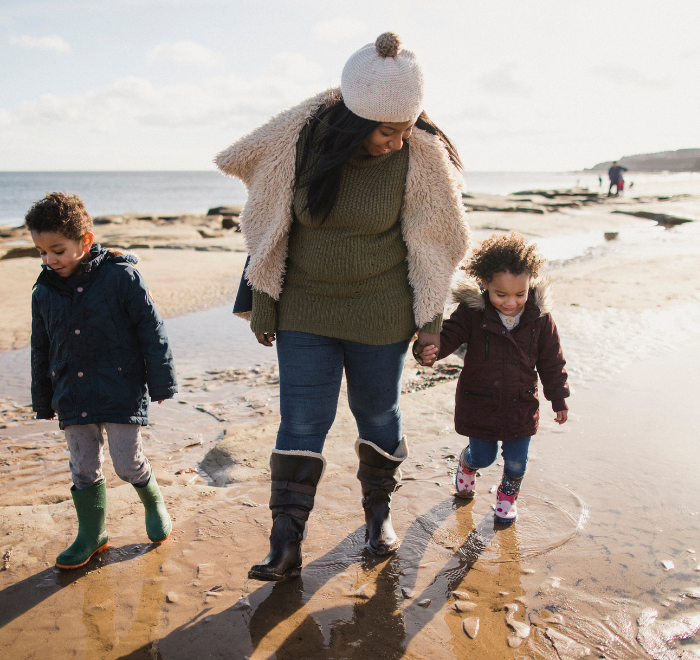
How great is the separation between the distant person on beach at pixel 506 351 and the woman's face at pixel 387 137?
783 mm

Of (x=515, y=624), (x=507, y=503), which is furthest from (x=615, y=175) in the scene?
(x=515, y=624)

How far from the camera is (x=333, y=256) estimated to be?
Result: 2.16 metres

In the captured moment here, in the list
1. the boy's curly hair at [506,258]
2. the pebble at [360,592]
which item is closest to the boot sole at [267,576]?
the pebble at [360,592]

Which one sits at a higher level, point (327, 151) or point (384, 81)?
point (384, 81)

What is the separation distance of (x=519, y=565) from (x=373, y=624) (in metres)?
0.69

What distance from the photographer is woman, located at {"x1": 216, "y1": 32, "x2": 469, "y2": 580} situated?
6.99 feet

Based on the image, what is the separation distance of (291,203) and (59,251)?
3.10 feet

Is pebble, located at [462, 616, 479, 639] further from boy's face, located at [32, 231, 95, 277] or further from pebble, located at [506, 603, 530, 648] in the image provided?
boy's face, located at [32, 231, 95, 277]

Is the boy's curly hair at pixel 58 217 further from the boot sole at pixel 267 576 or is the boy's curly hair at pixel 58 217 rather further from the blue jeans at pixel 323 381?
the boot sole at pixel 267 576

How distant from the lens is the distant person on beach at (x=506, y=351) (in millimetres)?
2611

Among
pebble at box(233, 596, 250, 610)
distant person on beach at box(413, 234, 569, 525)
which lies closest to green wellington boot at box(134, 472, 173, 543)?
pebble at box(233, 596, 250, 610)

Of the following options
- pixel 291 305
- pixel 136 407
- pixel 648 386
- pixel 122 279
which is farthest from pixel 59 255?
pixel 648 386

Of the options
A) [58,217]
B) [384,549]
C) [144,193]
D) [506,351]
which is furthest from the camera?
[144,193]

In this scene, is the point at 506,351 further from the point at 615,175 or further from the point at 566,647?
the point at 615,175
